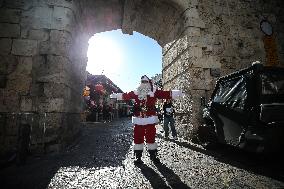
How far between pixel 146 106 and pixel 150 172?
1439mm

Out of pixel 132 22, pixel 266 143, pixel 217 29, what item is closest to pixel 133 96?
pixel 266 143

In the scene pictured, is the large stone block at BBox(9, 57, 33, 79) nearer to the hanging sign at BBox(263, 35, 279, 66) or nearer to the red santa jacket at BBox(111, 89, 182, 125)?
the red santa jacket at BBox(111, 89, 182, 125)

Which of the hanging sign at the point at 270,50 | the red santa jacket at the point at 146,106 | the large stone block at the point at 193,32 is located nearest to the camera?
the red santa jacket at the point at 146,106

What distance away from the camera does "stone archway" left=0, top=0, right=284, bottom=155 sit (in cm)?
487

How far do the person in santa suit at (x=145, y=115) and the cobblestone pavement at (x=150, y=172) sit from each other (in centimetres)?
25

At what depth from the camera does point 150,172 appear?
3.17 metres

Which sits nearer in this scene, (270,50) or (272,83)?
(272,83)

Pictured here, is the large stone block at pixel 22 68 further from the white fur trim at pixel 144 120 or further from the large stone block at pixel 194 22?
the large stone block at pixel 194 22

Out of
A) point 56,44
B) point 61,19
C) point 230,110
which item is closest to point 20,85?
point 56,44

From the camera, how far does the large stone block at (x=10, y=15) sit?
5.21 metres

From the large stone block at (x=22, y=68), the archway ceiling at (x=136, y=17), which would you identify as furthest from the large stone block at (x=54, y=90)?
the archway ceiling at (x=136, y=17)

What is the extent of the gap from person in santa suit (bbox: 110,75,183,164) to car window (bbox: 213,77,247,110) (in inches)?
33.8

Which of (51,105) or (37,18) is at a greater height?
(37,18)

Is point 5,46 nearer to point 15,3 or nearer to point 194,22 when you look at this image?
point 15,3
